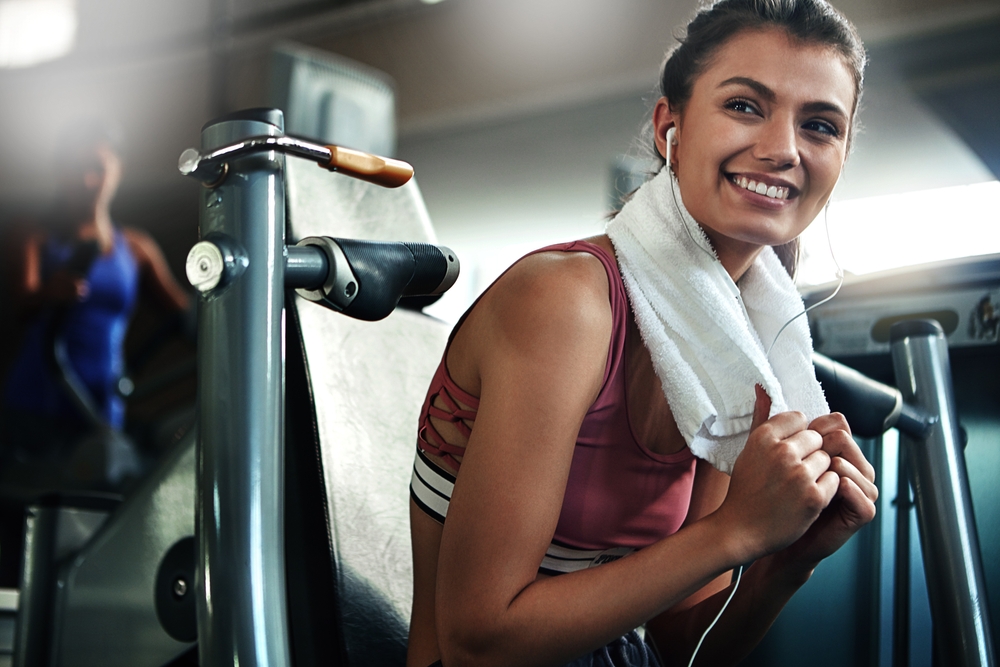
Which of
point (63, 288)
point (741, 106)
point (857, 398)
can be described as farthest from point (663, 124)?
point (63, 288)

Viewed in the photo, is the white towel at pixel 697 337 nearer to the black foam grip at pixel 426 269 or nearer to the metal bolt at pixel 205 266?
the black foam grip at pixel 426 269

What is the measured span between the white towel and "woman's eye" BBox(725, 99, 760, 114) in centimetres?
9

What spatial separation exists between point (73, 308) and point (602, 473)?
2.18 m

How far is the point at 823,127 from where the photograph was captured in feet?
2.78

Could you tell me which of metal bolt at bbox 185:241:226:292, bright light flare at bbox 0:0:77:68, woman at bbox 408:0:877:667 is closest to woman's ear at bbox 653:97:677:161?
woman at bbox 408:0:877:667

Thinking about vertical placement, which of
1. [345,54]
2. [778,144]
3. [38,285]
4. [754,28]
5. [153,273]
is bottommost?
[778,144]

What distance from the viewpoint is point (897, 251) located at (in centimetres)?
141

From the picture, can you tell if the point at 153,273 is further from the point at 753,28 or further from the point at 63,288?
the point at 753,28

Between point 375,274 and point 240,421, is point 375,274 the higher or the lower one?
the higher one

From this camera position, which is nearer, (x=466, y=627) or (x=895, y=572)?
(x=466, y=627)

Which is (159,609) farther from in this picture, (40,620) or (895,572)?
(895,572)

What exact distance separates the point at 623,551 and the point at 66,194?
244cm

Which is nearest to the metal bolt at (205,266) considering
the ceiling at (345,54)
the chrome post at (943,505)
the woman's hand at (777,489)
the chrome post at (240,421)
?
the chrome post at (240,421)

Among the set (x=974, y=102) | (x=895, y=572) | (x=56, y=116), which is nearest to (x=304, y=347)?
(x=895, y=572)
